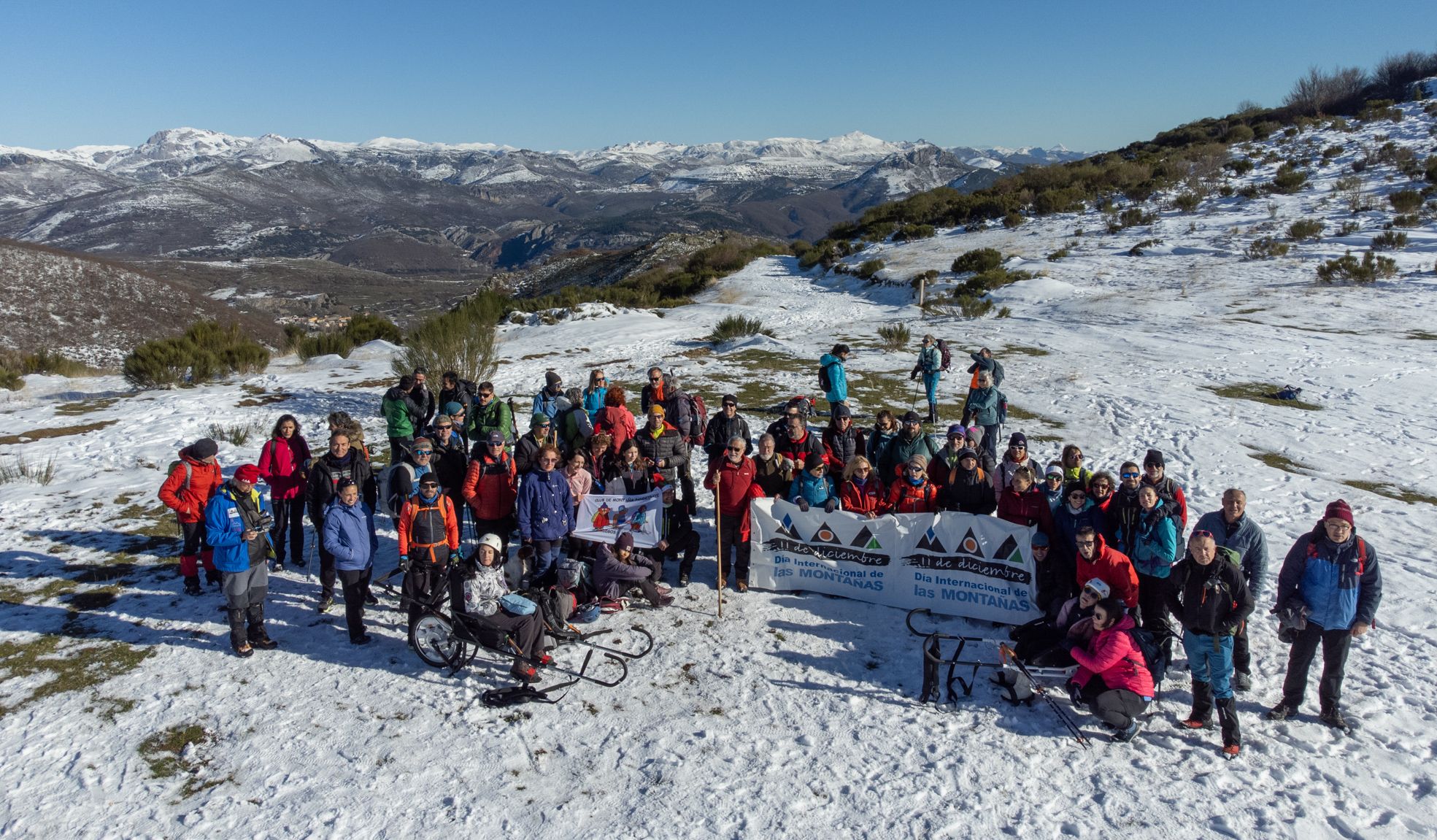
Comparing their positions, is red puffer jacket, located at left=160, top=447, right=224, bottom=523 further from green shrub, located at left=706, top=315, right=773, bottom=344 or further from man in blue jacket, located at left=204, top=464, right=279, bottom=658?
green shrub, located at left=706, top=315, right=773, bottom=344

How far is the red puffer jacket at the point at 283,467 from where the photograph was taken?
809 centimetres

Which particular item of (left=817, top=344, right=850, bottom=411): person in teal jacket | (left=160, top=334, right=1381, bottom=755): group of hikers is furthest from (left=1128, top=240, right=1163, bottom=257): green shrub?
(left=160, top=334, right=1381, bottom=755): group of hikers

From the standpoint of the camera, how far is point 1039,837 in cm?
475

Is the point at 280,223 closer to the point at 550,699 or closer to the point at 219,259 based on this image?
the point at 219,259

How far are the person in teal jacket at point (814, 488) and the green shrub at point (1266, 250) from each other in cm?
2800

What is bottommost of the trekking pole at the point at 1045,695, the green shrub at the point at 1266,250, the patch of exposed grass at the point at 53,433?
the trekking pole at the point at 1045,695

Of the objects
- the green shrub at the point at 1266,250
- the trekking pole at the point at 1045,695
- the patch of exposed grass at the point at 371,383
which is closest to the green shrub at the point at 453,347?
the patch of exposed grass at the point at 371,383

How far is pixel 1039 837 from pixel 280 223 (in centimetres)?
23512

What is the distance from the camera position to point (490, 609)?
6348 mm

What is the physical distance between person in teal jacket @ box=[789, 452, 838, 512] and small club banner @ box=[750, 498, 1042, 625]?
129 millimetres

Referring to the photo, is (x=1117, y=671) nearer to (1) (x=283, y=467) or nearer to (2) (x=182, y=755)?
(2) (x=182, y=755)

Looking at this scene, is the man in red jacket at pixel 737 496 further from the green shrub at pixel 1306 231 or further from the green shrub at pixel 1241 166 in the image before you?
the green shrub at pixel 1241 166

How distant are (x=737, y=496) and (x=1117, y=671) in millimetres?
3960

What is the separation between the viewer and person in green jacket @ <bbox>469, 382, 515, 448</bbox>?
31.2 ft
